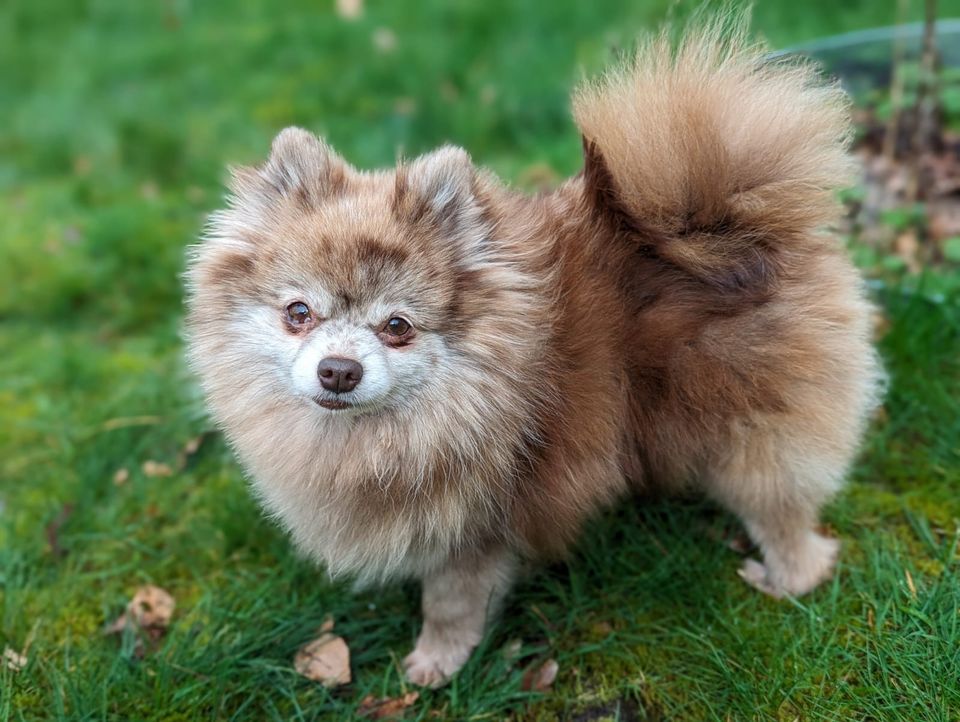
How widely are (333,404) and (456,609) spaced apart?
93 centimetres

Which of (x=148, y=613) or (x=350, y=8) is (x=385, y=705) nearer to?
(x=148, y=613)

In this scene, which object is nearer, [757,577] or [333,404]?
[333,404]

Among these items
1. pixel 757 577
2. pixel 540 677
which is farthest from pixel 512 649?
pixel 757 577

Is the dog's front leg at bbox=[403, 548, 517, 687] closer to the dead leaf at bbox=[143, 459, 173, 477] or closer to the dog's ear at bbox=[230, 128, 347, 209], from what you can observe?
the dog's ear at bbox=[230, 128, 347, 209]

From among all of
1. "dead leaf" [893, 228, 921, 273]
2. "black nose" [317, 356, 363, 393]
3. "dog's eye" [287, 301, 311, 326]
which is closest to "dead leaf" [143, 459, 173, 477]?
"dog's eye" [287, 301, 311, 326]

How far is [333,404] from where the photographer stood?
2.24 m

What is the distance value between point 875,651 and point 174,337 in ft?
12.4

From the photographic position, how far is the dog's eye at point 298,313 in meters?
2.32

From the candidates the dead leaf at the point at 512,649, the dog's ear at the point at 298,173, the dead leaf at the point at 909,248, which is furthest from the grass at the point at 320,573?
the dog's ear at the point at 298,173

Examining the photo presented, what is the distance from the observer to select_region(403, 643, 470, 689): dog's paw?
2.80m

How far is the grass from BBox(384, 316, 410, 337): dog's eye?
48.6 inches

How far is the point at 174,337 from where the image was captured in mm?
4594

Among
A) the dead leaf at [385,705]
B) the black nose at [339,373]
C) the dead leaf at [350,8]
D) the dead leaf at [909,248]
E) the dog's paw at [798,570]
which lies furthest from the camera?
the dead leaf at [350,8]

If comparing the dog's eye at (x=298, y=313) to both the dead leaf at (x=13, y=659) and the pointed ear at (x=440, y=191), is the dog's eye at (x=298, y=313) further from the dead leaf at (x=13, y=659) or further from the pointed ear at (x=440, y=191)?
the dead leaf at (x=13, y=659)
